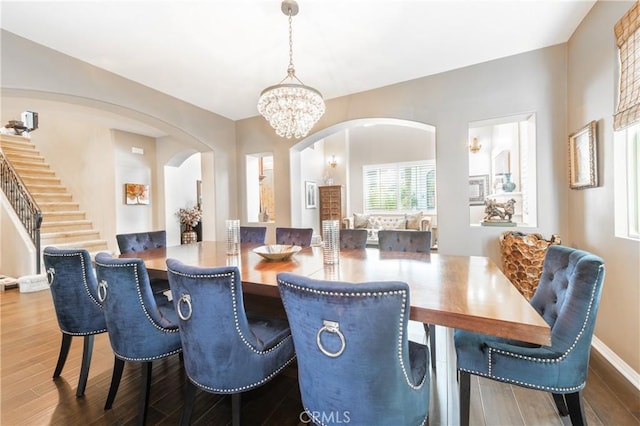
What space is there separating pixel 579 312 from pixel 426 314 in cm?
71

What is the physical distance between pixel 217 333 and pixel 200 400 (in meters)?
0.94

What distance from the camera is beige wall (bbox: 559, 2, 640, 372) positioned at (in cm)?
194

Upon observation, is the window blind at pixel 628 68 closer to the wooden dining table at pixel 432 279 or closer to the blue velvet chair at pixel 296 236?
the wooden dining table at pixel 432 279

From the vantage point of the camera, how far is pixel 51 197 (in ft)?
19.7

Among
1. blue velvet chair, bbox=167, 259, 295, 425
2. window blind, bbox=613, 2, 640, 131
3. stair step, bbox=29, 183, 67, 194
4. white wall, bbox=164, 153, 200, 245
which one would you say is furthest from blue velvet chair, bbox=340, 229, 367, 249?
stair step, bbox=29, 183, 67, 194

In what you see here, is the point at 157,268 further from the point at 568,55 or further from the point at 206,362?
the point at 568,55

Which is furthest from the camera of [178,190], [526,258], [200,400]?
[178,190]

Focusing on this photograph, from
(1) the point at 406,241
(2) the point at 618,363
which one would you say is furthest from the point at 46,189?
(2) the point at 618,363

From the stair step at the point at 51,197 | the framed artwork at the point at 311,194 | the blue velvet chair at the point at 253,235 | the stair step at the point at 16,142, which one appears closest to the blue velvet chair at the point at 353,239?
the blue velvet chair at the point at 253,235

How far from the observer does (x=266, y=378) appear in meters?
1.36

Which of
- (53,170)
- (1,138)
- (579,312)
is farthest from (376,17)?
(1,138)

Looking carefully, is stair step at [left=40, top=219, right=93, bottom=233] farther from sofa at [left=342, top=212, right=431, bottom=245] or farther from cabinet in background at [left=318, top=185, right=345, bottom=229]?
sofa at [left=342, top=212, right=431, bottom=245]

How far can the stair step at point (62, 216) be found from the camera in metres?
5.63

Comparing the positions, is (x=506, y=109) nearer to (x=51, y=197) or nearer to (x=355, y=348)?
(x=355, y=348)
